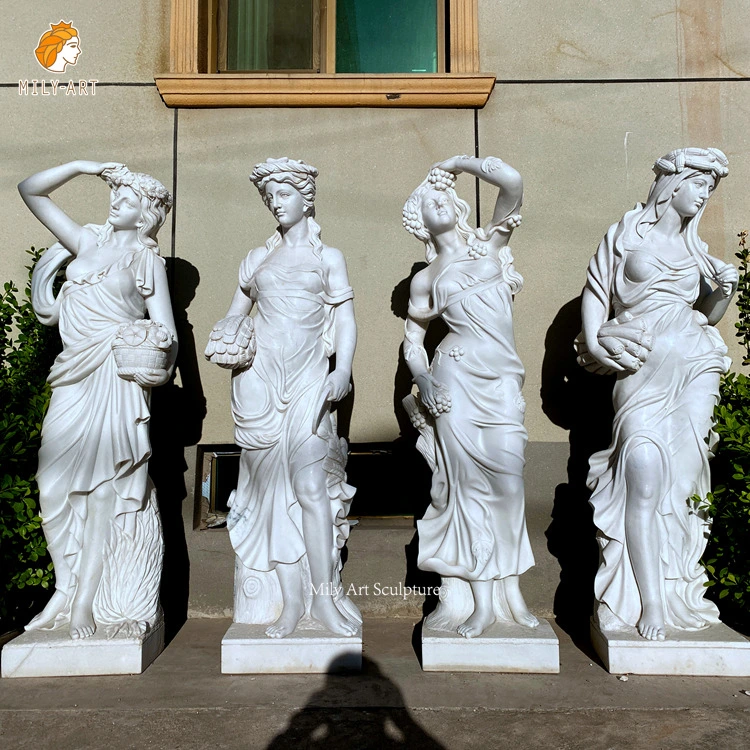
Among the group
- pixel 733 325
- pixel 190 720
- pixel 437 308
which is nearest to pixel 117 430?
pixel 190 720

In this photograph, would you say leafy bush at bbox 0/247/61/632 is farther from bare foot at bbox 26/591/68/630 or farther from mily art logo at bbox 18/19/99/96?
mily art logo at bbox 18/19/99/96

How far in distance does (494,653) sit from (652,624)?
797 millimetres

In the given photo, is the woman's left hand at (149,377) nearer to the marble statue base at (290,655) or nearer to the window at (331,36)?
the marble statue base at (290,655)

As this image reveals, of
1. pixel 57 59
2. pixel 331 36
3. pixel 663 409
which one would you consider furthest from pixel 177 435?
pixel 331 36

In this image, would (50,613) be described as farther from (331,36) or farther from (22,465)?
(331,36)

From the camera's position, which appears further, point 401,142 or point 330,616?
point 401,142

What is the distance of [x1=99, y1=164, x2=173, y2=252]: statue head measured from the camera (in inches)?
157

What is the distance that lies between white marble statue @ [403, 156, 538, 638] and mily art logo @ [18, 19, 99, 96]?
111 inches

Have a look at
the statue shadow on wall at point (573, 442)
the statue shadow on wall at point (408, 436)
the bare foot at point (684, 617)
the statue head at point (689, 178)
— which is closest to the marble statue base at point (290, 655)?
the statue shadow on wall at point (408, 436)

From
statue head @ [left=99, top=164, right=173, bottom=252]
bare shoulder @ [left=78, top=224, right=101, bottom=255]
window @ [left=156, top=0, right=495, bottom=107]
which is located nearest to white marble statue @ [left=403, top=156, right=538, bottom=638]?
statue head @ [left=99, top=164, right=173, bottom=252]

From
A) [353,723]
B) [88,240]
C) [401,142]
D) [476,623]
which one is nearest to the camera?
[353,723]

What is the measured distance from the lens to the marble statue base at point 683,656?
359cm

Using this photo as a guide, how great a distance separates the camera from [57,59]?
520 centimetres

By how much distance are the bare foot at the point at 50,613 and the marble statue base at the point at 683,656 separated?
2760mm
